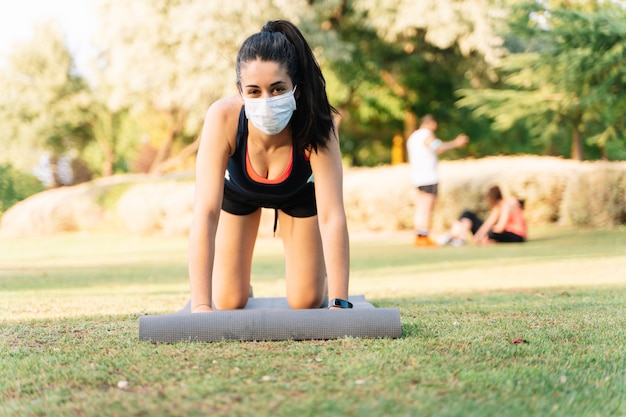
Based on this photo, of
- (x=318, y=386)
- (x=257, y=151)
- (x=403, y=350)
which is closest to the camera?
(x=318, y=386)

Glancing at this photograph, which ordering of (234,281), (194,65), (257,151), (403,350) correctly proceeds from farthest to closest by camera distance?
(194,65) → (234,281) → (257,151) → (403,350)

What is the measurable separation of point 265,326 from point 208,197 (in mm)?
836

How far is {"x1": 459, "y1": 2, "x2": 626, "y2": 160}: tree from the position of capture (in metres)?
12.1

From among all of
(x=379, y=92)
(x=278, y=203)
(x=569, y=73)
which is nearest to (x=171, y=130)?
(x=379, y=92)

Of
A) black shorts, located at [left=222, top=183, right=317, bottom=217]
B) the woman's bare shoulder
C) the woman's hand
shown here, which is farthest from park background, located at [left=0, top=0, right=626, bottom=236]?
the woman's hand

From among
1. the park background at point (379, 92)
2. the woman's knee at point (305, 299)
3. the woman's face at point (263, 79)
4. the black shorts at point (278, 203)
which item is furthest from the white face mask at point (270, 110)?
the park background at point (379, 92)

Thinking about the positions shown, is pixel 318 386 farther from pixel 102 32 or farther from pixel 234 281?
pixel 102 32

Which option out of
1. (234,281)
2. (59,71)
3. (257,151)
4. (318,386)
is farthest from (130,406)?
(59,71)

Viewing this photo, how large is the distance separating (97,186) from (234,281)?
18.5 meters

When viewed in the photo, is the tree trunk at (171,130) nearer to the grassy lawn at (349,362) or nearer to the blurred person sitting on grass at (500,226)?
the blurred person sitting on grass at (500,226)

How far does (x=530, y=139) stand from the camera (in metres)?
30.2

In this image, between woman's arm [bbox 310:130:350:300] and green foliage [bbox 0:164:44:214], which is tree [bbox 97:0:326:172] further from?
woman's arm [bbox 310:130:350:300]

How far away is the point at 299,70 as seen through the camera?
434 cm

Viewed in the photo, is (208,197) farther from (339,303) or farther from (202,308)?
(339,303)
